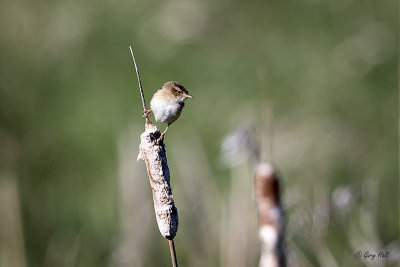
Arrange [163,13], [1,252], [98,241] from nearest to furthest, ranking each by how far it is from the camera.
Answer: [1,252], [98,241], [163,13]

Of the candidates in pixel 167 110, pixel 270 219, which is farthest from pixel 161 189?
pixel 167 110

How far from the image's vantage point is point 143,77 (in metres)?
5.49

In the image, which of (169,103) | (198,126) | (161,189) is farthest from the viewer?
(198,126)

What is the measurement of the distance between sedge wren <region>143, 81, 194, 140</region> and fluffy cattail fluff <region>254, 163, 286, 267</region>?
0.32 meters

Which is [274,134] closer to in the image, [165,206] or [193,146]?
[193,146]

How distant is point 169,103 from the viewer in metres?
1.81

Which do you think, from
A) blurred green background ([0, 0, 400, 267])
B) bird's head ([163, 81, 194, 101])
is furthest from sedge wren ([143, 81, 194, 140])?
blurred green background ([0, 0, 400, 267])

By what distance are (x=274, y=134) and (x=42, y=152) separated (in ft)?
5.02

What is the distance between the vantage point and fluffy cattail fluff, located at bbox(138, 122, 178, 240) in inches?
57.2

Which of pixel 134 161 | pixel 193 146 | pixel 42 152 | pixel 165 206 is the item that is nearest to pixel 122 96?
pixel 42 152

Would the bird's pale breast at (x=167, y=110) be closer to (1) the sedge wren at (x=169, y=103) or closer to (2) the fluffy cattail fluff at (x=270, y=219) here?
(1) the sedge wren at (x=169, y=103)

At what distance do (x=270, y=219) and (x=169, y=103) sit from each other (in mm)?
461

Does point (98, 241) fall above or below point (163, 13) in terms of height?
below

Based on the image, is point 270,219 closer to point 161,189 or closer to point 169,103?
point 161,189
